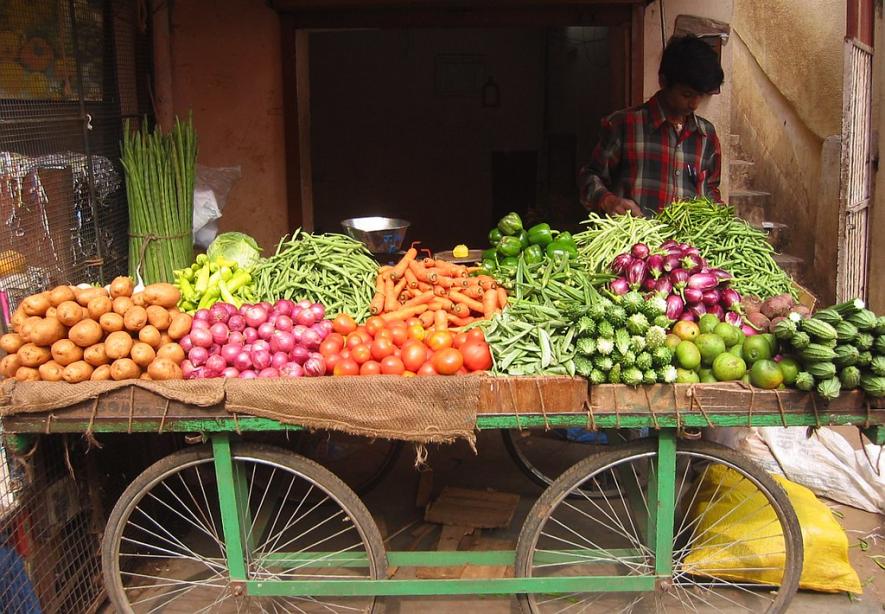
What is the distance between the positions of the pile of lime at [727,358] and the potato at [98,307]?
2.34 meters

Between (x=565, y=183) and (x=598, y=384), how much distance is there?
A: 7401 mm

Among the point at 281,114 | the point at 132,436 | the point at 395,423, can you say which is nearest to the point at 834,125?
the point at 281,114

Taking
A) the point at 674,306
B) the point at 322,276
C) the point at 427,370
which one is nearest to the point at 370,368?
the point at 427,370

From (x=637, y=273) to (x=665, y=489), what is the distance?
0.94 m

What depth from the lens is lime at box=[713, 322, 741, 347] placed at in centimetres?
331

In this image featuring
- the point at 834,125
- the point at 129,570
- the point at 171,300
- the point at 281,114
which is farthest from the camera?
the point at 834,125

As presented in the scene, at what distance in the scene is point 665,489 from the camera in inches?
130

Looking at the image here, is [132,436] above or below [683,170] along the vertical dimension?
below

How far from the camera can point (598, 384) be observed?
3.16 metres

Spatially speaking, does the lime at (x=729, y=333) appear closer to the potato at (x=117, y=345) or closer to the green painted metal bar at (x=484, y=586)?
the green painted metal bar at (x=484, y=586)

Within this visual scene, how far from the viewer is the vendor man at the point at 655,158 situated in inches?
205

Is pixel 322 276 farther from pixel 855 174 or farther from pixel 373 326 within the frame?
pixel 855 174

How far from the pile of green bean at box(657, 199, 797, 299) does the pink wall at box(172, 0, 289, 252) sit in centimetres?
311

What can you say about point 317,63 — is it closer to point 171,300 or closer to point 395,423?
point 171,300
